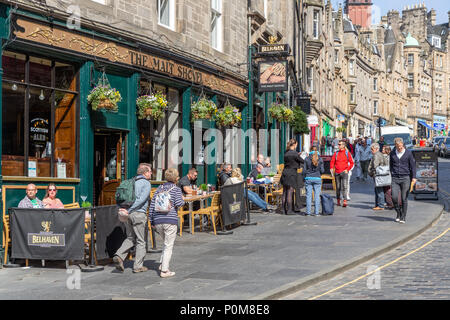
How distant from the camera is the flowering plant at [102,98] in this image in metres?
12.2

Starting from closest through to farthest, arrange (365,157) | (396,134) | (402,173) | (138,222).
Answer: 1. (138,222)
2. (402,173)
3. (365,157)
4. (396,134)

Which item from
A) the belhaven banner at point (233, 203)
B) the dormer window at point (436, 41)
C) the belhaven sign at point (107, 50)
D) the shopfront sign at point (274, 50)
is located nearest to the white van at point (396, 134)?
the shopfront sign at point (274, 50)

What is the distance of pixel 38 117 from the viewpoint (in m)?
11.7

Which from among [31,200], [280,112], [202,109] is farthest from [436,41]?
[31,200]

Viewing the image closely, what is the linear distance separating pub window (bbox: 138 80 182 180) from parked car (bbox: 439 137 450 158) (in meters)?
39.1

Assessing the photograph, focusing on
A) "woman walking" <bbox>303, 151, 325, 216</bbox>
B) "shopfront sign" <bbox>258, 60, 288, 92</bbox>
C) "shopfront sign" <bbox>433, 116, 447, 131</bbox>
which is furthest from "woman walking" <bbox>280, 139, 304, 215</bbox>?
"shopfront sign" <bbox>433, 116, 447, 131</bbox>

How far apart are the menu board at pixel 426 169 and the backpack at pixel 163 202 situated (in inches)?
481

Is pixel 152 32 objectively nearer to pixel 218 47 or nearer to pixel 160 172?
pixel 160 172

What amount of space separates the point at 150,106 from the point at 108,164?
5.65 ft

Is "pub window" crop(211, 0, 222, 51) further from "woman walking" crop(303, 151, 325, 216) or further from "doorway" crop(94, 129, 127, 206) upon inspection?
"doorway" crop(94, 129, 127, 206)

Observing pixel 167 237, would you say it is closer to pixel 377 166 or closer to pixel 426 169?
pixel 377 166

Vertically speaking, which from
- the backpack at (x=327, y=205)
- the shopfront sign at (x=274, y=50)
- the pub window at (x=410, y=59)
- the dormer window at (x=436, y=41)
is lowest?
the backpack at (x=327, y=205)

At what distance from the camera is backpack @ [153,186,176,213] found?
894 centimetres

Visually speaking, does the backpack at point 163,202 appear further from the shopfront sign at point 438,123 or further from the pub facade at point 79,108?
the shopfront sign at point 438,123
